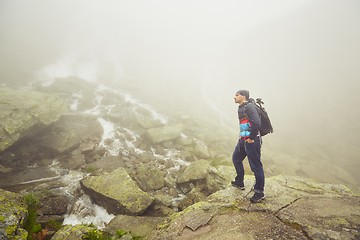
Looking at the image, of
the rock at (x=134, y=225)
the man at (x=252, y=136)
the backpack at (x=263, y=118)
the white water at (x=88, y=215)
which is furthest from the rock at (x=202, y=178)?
the backpack at (x=263, y=118)

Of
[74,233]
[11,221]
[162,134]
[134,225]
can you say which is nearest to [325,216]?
[134,225]

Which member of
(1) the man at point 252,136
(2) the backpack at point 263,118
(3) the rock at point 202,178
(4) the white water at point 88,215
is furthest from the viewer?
(3) the rock at point 202,178

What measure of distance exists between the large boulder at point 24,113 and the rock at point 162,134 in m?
9.49

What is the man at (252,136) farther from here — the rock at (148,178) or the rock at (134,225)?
the rock at (148,178)

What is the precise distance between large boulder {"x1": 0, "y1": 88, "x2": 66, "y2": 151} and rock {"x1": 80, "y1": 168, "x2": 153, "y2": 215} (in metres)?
8.60

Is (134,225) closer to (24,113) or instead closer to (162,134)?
(24,113)

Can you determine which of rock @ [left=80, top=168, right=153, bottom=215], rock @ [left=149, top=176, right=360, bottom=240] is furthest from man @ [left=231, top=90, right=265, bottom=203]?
rock @ [left=80, top=168, right=153, bottom=215]

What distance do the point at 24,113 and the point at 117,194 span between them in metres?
13.2

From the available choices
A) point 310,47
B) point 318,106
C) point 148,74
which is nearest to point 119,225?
point 318,106

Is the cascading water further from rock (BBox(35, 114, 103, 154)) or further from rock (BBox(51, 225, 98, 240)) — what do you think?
rock (BBox(51, 225, 98, 240))

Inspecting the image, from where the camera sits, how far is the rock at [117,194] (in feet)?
35.7

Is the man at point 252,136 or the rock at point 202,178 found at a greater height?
the man at point 252,136

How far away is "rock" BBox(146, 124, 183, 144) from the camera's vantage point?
24938 mm

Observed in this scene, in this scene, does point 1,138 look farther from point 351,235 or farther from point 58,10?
point 58,10
